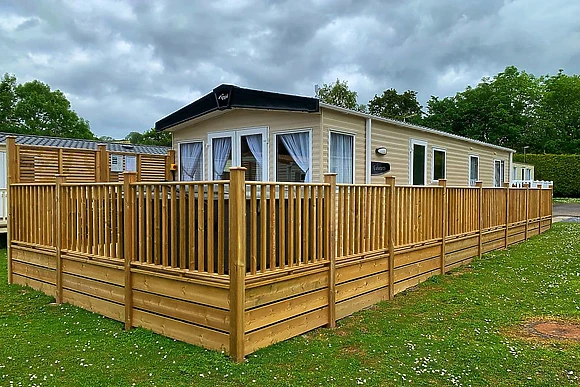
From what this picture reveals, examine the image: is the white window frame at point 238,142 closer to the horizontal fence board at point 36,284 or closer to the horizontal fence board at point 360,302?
the horizontal fence board at point 360,302

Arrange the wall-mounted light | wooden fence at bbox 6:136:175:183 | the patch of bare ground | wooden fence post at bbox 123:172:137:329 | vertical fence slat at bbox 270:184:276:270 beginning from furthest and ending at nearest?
the wall-mounted light → wooden fence at bbox 6:136:175:183 → wooden fence post at bbox 123:172:137:329 → the patch of bare ground → vertical fence slat at bbox 270:184:276:270

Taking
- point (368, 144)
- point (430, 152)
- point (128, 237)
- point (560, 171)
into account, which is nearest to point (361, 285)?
point (128, 237)

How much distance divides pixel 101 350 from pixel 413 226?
4.04m

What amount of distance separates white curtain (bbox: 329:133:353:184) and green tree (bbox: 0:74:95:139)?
35.3 meters

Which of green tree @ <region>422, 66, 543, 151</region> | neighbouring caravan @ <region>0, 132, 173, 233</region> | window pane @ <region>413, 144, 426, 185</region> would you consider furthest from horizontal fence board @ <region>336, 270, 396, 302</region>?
green tree @ <region>422, 66, 543, 151</region>

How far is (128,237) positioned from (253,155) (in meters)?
4.03

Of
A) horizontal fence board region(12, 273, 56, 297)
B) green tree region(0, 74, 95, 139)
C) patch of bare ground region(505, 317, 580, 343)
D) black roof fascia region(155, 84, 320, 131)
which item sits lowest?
patch of bare ground region(505, 317, 580, 343)

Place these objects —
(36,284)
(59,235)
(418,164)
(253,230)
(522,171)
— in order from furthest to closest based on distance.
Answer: (522,171), (418,164), (36,284), (59,235), (253,230)

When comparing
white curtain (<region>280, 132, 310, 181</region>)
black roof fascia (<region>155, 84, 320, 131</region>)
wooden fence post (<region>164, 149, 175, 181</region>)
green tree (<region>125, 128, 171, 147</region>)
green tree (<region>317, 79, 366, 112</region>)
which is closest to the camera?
black roof fascia (<region>155, 84, 320, 131</region>)

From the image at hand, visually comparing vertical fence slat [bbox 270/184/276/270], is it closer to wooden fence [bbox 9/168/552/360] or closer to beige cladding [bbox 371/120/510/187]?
wooden fence [bbox 9/168/552/360]

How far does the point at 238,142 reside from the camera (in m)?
8.23

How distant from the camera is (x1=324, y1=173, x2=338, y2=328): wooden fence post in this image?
14.1 ft

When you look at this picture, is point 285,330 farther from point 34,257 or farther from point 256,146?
point 256,146

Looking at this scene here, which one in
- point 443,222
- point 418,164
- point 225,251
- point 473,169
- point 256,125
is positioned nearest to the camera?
point 225,251
